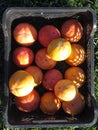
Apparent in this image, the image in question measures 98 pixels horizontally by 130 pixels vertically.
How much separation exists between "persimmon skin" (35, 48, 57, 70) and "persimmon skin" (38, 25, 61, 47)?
46 mm

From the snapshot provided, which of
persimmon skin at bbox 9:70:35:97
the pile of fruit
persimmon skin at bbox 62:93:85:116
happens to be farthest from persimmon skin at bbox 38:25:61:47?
persimmon skin at bbox 62:93:85:116

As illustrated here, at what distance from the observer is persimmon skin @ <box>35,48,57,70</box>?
1.99 metres

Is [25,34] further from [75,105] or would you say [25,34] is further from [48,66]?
[75,105]

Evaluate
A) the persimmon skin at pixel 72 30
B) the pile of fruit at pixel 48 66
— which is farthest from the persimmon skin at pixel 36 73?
the persimmon skin at pixel 72 30

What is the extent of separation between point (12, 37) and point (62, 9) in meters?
0.35

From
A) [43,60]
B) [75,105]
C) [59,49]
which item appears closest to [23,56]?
[43,60]

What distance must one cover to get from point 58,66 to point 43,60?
6.2 inches

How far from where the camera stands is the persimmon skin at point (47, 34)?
78.9 inches

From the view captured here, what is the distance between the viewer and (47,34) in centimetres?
201

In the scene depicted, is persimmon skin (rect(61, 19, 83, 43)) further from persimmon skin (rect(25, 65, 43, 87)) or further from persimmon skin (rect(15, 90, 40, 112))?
persimmon skin (rect(15, 90, 40, 112))

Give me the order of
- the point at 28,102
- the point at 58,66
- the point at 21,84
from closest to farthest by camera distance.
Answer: the point at 21,84 < the point at 28,102 < the point at 58,66

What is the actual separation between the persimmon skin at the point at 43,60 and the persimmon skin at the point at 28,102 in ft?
0.49

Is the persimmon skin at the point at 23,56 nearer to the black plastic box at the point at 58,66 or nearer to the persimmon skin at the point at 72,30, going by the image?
the black plastic box at the point at 58,66

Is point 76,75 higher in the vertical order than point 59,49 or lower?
lower
